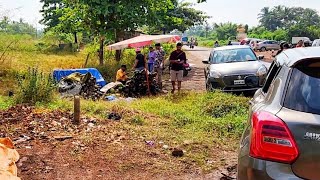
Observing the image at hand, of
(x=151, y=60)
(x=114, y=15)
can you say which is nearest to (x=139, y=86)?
(x=151, y=60)

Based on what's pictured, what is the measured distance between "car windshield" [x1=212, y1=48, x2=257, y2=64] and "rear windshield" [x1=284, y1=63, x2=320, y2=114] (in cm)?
872

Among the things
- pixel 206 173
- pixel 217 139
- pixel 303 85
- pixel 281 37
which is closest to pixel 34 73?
pixel 217 139

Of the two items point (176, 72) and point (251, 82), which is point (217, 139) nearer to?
point (251, 82)

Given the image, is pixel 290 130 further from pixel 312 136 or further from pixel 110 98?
pixel 110 98

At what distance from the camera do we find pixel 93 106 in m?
8.53

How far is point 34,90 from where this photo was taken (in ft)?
29.5

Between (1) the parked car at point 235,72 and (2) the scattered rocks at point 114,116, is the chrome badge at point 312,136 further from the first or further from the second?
(1) the parked car at point 235,72

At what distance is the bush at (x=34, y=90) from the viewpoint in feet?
29.4

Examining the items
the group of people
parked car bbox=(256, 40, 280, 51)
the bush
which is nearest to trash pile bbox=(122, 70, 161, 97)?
the group of people

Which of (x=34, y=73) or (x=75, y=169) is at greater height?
(x=34, y=73)

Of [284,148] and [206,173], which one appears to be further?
[206,173]

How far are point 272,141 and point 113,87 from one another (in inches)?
384

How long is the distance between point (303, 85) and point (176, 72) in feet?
29.8

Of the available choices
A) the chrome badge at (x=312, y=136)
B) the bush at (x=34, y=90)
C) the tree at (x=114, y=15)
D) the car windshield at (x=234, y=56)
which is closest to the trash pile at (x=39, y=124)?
the bush at (x=34, y=90)
